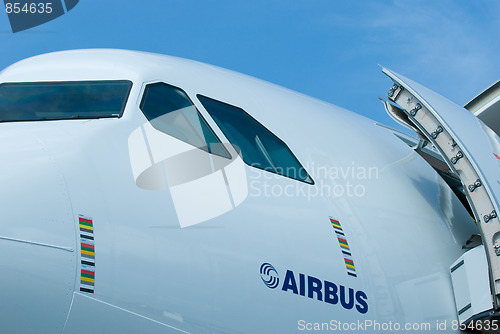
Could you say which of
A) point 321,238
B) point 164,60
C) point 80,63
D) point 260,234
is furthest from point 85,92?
point 321,238

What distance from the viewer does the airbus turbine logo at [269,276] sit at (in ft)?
15.8

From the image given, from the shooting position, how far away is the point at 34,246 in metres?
4.08

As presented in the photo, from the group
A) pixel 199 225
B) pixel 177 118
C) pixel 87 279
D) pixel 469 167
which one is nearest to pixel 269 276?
pixel 199 225

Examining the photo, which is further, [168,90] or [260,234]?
[168,90]

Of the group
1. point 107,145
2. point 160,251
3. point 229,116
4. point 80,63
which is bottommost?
point 160,251

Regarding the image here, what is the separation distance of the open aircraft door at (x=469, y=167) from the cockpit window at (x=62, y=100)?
2.89m

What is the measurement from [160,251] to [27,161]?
1.01 meters

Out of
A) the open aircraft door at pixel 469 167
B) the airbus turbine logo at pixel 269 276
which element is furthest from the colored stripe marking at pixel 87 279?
the open aircraft door at pixel 469 167

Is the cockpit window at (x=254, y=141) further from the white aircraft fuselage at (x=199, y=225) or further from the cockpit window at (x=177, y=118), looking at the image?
the cockpit window at (x=177, y=118)

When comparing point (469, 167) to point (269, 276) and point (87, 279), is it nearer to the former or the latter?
point (269, 276)

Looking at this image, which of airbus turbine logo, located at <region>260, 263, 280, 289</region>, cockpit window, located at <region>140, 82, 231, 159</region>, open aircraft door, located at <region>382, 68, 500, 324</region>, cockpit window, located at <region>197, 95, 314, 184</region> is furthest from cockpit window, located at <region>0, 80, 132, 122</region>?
open aircraft door, located at <region>382, 68, 500, 324</region>

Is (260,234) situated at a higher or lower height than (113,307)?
higher

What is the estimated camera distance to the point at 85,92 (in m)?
5.43

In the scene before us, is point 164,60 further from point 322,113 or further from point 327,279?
point 327,279
